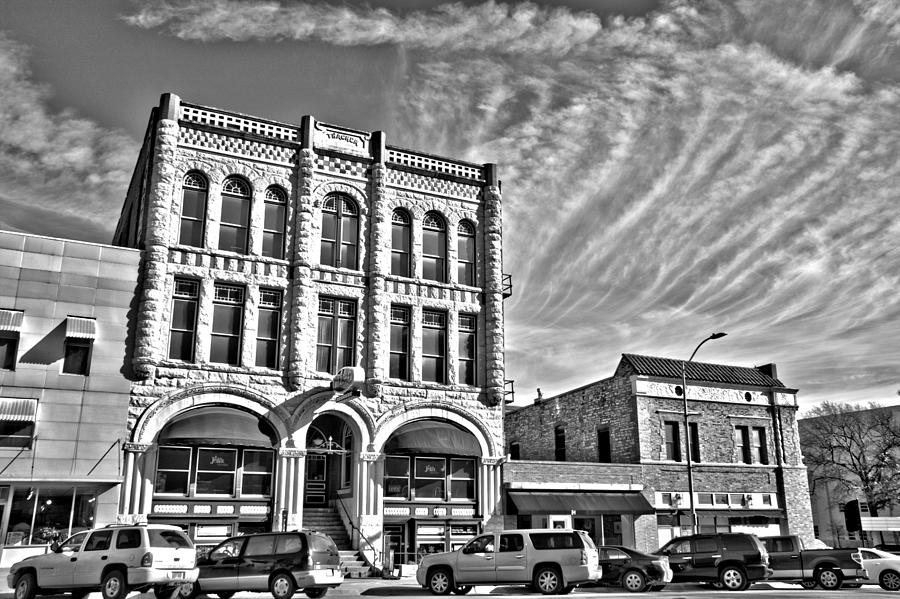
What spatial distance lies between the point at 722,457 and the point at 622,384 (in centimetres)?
602

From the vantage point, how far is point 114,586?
661 inches

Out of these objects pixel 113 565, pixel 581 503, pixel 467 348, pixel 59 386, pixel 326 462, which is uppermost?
pixel 467 348

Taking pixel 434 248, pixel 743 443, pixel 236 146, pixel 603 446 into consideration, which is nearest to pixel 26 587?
pixel 236 146

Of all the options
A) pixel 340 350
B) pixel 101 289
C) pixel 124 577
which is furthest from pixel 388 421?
pixel 124 577

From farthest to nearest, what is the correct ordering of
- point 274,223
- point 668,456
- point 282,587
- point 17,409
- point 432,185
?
point 668,456
point 432,185
point 274,223
point 17,409
point 282,587

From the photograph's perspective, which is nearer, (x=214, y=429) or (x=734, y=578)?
(x=734, y=578)

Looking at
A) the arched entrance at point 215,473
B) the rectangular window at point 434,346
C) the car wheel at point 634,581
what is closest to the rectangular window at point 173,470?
the arched entrance at point 215,473

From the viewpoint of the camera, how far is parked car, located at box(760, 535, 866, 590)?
78.3ft

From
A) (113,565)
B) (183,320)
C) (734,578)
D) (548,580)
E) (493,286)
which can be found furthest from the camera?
(493,286)

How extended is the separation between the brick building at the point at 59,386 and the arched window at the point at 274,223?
4.93 metres

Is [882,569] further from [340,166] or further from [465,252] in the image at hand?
[340,166]

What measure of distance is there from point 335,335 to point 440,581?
34.0 ft

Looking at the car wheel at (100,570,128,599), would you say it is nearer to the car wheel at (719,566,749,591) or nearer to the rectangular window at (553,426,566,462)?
the car wheel at (719,566,749,591)

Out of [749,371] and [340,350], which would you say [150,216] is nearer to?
[340,350]
